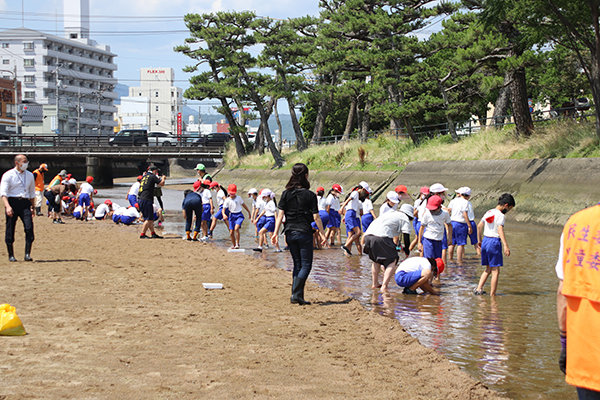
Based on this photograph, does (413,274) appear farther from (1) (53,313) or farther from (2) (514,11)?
(2) (514,11)

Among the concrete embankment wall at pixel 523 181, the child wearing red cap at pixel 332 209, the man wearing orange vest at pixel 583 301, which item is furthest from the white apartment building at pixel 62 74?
the man wearing orange vest at pixel 583 301

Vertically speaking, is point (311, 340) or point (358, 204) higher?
point (358, 204)

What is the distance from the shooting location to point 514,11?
74.7 ft

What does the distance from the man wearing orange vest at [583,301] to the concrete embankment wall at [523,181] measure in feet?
57.1

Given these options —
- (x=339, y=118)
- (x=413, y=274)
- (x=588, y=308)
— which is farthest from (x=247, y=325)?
(x=339, y=118)

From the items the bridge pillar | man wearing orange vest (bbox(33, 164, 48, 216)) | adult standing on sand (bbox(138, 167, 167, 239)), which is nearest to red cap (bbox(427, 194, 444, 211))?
adult standing on sand (bbox(138, 167, 167, 239))

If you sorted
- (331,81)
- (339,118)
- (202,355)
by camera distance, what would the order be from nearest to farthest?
(202,355), (331,81), (339,118)

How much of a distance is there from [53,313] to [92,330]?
3.16 feet

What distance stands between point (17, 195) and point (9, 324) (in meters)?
5.69

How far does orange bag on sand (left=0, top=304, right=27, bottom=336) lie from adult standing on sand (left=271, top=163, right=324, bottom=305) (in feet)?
12.4

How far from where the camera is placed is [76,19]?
152 metres

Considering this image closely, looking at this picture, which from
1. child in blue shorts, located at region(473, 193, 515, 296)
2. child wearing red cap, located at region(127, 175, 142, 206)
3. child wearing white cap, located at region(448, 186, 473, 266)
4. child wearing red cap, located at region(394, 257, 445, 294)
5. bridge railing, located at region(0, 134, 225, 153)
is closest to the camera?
child in blue shorts, located at region(473, 193, 515, 296)

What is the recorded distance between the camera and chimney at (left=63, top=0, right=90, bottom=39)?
151875mm

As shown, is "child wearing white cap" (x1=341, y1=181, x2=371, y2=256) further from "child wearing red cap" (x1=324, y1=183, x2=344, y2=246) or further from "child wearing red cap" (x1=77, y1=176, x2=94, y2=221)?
"child wearing red cap" (x1=77, y1=176, x2=94, y2=221)
